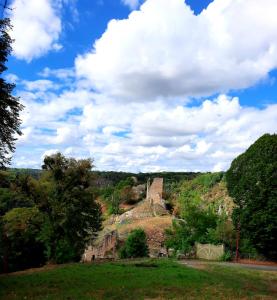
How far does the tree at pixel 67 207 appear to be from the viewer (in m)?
31.4

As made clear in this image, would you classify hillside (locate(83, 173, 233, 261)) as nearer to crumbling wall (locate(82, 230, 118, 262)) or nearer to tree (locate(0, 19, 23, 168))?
crumbling wall (locate(82, 230, 118, 262))

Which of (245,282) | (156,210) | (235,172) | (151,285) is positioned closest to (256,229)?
(235,172)

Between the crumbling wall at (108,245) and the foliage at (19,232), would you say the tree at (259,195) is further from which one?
the foliage at (19,232)

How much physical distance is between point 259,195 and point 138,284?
714 inches

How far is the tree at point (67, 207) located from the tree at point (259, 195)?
11.6 m

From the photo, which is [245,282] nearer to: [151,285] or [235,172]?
[151,285]

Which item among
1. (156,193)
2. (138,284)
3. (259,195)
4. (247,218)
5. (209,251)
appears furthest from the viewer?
(156,193)

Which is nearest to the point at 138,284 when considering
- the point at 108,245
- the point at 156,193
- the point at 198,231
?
the point at 198,231

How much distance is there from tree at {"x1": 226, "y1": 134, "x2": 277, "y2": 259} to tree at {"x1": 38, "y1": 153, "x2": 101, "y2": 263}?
11.6 metres

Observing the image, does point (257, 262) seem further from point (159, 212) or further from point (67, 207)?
point (159, 212)

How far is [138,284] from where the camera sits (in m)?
18.4

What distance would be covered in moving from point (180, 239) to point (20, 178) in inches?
604

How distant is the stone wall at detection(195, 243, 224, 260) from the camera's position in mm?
34656

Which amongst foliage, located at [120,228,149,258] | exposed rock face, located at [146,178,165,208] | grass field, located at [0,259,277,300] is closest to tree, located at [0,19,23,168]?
grass field, located at [0,259,277,300]
